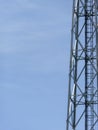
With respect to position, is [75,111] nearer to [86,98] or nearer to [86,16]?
[86,98]

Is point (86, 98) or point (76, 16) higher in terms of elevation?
point (76, 16)

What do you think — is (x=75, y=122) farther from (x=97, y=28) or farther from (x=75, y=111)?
(x=97, y=28)

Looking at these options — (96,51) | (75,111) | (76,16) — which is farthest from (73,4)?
(75,111)

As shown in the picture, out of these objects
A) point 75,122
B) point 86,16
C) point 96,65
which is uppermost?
point 86,16

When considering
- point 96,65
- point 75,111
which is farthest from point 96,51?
point 75,111

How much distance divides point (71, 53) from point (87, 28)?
6.07 ft

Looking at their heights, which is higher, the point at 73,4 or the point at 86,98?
the point at 73,4

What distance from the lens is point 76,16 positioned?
Result: 45.2 meters

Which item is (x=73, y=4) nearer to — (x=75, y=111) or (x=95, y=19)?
(x=95, y=19)

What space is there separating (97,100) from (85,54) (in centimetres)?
283

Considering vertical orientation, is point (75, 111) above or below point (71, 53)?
below

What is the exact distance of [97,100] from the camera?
43219 millimetres

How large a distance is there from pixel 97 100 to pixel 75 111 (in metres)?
1.36

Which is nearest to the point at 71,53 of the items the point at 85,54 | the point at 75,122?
the point at 85,54
